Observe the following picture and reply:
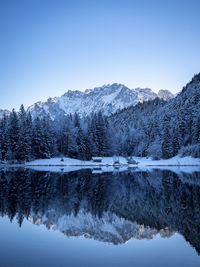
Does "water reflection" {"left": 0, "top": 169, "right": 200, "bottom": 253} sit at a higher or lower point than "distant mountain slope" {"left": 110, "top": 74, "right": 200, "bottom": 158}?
lower

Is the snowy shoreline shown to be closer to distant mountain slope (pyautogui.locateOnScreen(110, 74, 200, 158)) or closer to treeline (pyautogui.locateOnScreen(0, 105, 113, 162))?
treeline (pyautogui.locateOnScreen(0, 105, 113, 162))

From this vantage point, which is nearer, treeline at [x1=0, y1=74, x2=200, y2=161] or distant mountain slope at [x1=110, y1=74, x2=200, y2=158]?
treeline at [x1=0, y1=74, x2=200, y2=161]

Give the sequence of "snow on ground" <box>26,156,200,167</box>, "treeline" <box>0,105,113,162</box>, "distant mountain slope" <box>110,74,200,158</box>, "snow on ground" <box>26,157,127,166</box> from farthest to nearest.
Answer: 1. "distant mountain slope" <box>110,74,200,158</box>
2. "snow on ground" <box>26,157,127,166</box>
3. "treeline" <box>0,105,113,162</box>
4. "snow on ground" <box>26,156,200,167</box>

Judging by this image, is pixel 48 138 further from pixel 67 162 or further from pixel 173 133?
pixel 173 133

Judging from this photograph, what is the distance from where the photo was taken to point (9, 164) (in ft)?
231

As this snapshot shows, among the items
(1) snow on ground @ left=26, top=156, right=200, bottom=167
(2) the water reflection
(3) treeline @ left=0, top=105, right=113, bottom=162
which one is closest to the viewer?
(2) the water reflection

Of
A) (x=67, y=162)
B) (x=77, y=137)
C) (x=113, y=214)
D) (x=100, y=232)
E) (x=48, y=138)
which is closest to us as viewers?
(x=100, y=232)

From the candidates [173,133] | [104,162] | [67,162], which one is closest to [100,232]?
[67,162]

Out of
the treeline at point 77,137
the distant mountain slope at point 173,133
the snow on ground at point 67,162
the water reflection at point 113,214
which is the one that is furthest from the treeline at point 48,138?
the water reflection at point 113,214

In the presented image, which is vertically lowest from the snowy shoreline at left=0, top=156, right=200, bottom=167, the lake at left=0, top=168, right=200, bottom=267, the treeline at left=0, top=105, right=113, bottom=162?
the lake at left=0, top=168, right=200, bottom=267

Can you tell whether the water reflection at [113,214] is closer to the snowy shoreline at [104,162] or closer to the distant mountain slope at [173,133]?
the snowy shoreline at [104,162]

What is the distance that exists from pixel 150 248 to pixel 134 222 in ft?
11.8

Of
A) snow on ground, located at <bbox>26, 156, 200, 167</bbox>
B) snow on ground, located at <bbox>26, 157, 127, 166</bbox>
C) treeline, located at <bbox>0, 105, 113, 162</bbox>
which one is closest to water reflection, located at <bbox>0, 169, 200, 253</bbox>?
snow on ground, located at <bbox>26, 156, 200, 167</bbox>

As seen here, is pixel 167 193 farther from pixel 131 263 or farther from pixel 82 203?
pixel 131 263
